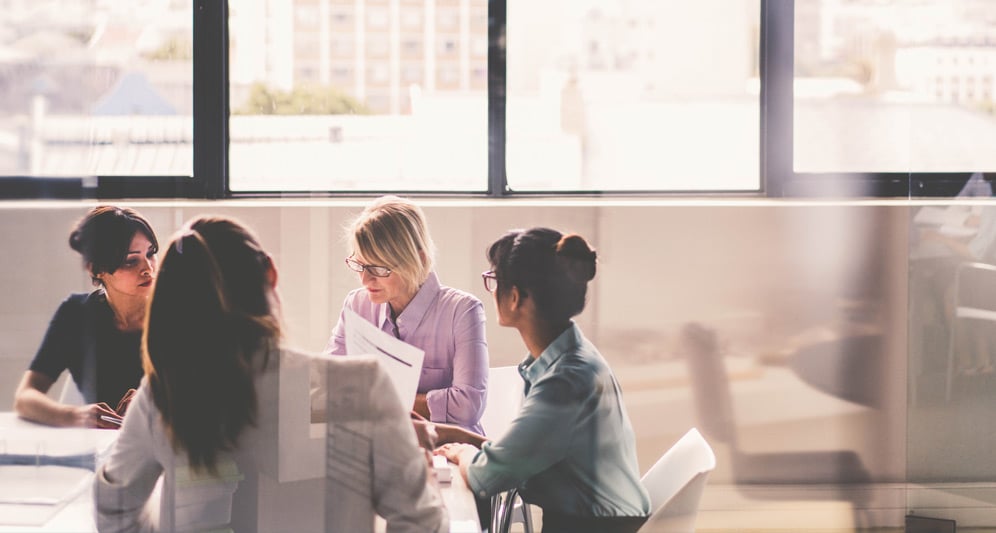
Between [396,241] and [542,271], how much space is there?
0.47 meters

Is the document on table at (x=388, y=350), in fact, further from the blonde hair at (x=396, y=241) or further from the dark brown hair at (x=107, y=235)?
the dark brown hair at (x=107, y=235)

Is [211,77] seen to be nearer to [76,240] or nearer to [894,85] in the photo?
[76,240]

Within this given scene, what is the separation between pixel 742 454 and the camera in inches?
128

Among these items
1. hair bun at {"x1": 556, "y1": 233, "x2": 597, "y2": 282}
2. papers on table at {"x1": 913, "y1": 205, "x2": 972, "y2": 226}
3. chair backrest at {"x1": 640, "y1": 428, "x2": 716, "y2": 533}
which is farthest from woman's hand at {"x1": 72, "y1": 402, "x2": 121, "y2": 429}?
papers on table at {"x1": 913, "y1": 205, "x2": 972, "y2": 226}

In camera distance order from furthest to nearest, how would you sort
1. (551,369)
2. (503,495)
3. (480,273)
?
(480,273), (503,495), (551,369)

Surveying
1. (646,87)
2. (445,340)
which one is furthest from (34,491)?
(646,87)

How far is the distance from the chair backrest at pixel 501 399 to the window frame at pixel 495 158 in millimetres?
490

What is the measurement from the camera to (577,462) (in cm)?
205

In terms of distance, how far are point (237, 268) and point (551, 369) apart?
0.69 m

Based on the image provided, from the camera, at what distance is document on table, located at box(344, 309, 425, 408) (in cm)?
212

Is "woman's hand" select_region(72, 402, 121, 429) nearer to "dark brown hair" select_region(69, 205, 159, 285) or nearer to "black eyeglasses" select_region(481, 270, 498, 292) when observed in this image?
"dark brown hair" select_region(69, 205, 159, 285)

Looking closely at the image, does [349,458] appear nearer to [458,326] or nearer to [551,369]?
[551,369]

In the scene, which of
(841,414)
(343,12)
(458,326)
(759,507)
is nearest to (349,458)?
(458,326)

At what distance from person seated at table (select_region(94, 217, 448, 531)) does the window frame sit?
53cm
